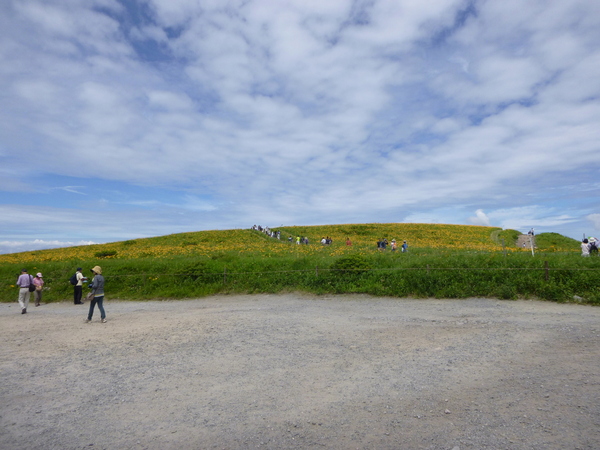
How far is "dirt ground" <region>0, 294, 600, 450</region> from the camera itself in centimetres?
489

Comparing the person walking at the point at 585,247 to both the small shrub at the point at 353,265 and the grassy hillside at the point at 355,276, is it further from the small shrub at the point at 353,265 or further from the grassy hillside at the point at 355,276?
the small shrub at the point at 353,265

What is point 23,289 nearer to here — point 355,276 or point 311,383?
point 355,276

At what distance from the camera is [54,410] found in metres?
5.87

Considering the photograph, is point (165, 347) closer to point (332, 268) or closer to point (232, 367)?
point (232, 367)

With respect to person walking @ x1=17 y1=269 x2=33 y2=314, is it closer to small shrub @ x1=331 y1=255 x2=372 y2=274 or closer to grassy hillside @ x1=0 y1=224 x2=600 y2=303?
grassy hillside @ x1=0 y1=224 x2=600 y2=303

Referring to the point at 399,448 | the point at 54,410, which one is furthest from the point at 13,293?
the point at 399,448

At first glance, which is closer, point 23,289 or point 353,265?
point 23,289

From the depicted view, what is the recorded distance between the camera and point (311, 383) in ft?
21.5

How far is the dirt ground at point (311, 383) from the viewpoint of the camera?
4.89 meters

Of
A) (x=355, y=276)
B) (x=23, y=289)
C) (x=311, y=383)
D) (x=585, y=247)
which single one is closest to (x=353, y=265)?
(x=355, y=276)

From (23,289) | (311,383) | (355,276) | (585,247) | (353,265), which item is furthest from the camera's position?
(585,247)

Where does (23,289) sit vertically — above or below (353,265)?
below

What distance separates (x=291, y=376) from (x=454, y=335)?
490cm

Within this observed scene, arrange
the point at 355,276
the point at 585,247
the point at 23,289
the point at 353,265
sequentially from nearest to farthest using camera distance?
the point at 23,289
the point at 355,276
the point at 353,265
the point at 585,247
